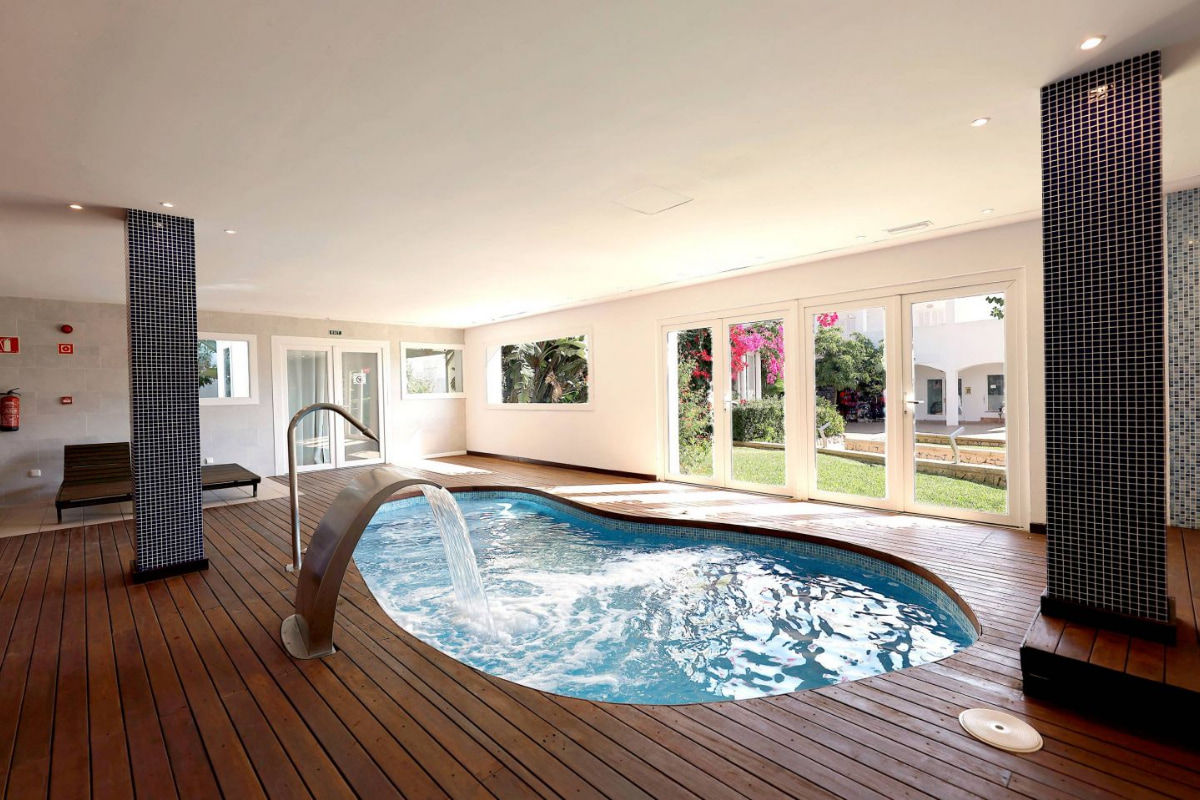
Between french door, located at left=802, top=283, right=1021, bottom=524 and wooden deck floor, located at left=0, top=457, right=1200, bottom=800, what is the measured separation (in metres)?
2.03

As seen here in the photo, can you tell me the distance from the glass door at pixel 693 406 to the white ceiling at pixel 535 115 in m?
2.17

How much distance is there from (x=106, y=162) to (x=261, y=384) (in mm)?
5976

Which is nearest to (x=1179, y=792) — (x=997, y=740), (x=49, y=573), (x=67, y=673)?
(x=997, y=740)

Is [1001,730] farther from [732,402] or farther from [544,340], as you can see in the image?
[544,340]

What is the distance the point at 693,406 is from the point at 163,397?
5218mm

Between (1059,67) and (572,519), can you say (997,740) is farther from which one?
(572,519)

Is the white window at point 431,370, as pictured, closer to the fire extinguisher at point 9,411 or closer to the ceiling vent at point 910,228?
the fire extinguisher at point 9,411

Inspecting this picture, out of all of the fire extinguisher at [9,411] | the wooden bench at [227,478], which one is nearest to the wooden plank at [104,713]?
the wooden bench at [227,478]

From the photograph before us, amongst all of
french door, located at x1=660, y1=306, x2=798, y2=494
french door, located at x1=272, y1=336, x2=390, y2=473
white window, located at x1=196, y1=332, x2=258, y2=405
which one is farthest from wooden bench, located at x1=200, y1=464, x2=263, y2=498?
french door, located at x1=660, y1=306, x2=798, y2=494

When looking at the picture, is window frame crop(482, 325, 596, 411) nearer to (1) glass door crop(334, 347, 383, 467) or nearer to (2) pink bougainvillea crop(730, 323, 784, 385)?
(1) glass door crop(334, 347, 383, 467)

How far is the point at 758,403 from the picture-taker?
20.6 feet

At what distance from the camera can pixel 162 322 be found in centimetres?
381

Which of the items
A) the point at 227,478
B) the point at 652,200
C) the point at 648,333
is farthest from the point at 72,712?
the point at 648,333

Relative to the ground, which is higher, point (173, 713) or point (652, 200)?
point (652, 200)
